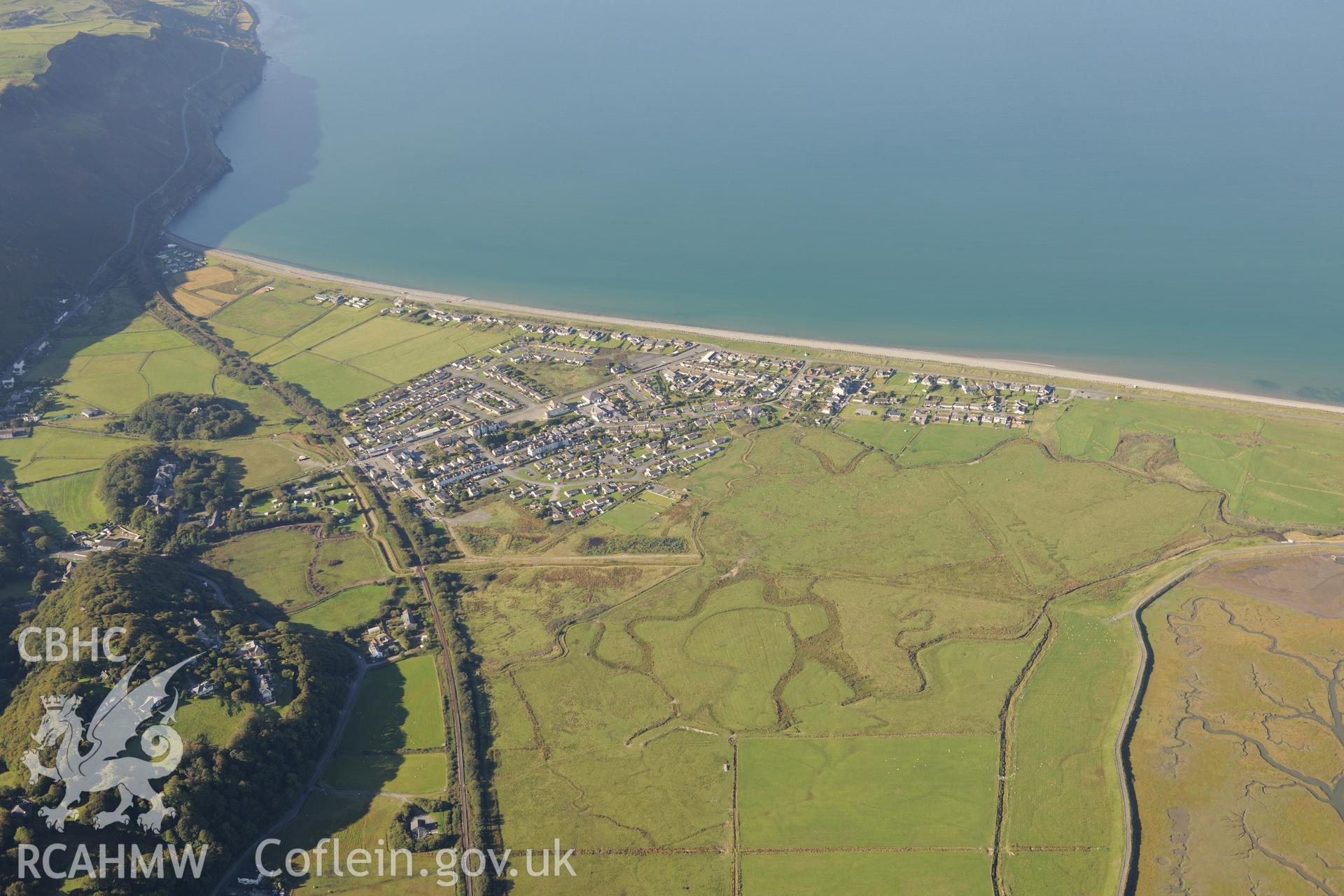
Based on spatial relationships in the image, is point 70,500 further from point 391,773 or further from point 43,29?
point 43,29

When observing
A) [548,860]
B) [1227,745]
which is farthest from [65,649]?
[1227,745]

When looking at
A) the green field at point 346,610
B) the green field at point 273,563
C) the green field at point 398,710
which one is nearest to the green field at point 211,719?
the green field at point 398,710

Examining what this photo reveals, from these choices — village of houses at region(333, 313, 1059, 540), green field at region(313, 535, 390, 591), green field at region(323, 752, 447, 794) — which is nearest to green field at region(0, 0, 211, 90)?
village of houses at region(333, 313, 1059, 540)

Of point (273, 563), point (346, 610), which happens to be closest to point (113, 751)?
point (346, 610)

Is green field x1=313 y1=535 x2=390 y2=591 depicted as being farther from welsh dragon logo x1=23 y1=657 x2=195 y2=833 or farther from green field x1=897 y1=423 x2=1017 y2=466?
green field x1=897 y1=423 x2=1017 y2=466

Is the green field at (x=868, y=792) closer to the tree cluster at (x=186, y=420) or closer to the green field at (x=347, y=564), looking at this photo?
the green field at (x=347, y=564)

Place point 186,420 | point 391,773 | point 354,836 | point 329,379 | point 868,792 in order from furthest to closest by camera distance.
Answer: point 329,379, point 186,420, point 391,773, point 868,792, point 354,836
